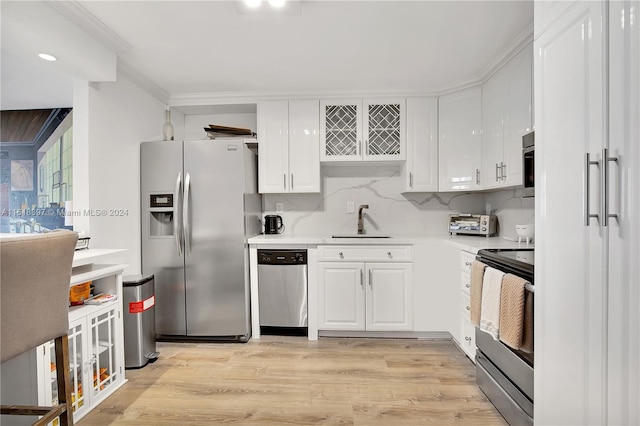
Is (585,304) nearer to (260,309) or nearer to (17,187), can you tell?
(260,309)

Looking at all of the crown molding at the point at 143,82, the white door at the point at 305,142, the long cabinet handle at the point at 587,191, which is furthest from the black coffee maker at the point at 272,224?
the long cabinet handle at the point at 587,191

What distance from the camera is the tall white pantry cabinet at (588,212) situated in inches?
34.3

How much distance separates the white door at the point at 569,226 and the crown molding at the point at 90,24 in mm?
2397

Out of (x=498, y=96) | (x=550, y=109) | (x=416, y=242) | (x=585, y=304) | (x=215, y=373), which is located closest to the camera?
(x=585, y=304)

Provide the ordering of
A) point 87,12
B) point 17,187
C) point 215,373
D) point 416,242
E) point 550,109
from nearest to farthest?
point 550,109
point 87,12
point 215,373
point 416,242
point 17,187

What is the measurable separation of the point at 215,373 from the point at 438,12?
2.82 meters

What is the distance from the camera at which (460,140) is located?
3.11 meters

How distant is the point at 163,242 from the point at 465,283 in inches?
102

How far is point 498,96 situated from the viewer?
8.74 feet

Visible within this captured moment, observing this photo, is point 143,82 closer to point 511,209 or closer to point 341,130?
point 341,130

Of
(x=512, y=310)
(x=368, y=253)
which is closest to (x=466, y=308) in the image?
(x=368, y=253)

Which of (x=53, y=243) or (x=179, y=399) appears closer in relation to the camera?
(x=53, y=243)

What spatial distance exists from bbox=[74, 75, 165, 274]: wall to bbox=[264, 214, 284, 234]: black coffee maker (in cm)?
121

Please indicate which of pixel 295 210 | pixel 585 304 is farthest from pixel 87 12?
pixel 585 304
